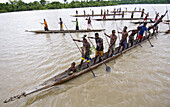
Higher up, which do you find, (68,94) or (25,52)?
(25,52)

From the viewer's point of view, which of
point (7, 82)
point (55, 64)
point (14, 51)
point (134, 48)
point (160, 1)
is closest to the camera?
point (7, 82)

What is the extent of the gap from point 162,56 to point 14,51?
10.1 meters

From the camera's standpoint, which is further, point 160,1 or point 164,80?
point 160,1

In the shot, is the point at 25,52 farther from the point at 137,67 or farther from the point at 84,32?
the point at 137,67

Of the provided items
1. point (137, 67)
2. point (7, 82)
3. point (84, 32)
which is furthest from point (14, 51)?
point (137, 67)

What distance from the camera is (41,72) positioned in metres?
5.27

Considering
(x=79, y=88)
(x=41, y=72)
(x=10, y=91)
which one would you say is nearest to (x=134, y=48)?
(x=79, y=88)

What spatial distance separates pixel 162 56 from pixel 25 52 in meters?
9.04

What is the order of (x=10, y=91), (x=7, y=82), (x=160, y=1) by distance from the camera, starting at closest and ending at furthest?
(x=10, y=91), (x=7, y=82), (x=160, y=1)

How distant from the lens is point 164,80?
4.23m

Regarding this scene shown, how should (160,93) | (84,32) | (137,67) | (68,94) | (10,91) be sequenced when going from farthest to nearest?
(84,32) < (137,67) < (10,91) < (68,94) < (160,93)

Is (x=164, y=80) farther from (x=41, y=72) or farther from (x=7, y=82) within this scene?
(x=7, y=82)

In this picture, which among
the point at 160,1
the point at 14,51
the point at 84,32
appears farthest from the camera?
the point at 160,1

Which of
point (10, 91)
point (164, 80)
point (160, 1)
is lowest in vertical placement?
point (10, 91)
